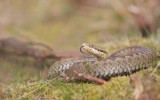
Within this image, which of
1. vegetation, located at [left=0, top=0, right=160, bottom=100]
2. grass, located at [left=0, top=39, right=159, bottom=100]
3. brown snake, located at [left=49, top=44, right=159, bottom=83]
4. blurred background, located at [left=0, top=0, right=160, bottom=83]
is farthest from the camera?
blurred background, located at [left=0, top=0, right=160, bottom=83]

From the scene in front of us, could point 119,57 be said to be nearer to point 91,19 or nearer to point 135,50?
point 135,50

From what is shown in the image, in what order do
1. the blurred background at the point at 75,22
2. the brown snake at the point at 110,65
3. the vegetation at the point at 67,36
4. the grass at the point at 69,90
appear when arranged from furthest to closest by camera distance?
the blurred background at the point at 75,22 < the brown snake at the point at 110,65 < the vegetation at the point at 67,36 < the grass at the point at 69,90

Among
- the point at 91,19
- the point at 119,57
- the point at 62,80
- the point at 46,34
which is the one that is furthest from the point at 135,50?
the point at 91,19

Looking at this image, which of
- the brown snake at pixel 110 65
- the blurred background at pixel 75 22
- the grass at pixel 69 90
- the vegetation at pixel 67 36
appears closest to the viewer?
the grass at pixel 69 90

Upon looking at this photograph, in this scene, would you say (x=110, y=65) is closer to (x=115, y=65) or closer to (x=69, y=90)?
(x=115, y=65)

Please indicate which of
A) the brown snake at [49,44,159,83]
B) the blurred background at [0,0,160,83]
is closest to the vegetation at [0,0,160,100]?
the blurred background at [0,0,160,83]

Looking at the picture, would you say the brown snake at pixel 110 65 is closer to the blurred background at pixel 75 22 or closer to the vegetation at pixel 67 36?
the vegetation at pixel 67 36

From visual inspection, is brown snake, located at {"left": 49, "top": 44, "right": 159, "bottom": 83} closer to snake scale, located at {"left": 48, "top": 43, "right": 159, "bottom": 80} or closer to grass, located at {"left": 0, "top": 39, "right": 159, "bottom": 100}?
snake scale, located at {"left": 48, "top": 43, "right": 159, "bottom": 80}

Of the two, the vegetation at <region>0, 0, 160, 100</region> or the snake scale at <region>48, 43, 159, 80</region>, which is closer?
the vegetation at <region>0, 0, 160, 100</region>

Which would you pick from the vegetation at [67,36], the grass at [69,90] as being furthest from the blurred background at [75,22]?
the grass at [69,90]
